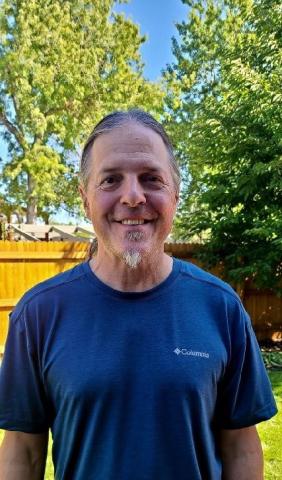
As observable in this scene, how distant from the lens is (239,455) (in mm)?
1213

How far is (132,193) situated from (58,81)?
1603 centimetres

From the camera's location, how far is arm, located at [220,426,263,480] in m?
1.21

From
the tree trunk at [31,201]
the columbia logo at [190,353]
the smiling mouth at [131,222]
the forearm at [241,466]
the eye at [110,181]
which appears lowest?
the forearm at [241,466]

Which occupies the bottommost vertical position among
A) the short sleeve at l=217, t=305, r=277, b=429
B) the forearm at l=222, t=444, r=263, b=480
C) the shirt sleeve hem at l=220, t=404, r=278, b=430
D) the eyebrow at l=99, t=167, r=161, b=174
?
the forearm at l=222, t=444, r=263, b=480

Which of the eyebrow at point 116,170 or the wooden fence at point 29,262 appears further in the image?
the wooden fence at point 29,262

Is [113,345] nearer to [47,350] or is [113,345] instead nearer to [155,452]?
[47,350]

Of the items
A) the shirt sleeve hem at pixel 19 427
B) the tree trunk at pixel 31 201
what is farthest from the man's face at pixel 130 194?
the tree trunk at pixel 31 201

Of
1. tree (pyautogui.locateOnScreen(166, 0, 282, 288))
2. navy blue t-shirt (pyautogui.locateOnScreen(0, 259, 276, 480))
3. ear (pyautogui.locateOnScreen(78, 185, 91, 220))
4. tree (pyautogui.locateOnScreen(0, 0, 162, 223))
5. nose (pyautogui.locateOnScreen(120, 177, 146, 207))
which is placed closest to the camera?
navy blue t-shirt (pyautogui.locateOnScreen(0, 259, 276, 480))

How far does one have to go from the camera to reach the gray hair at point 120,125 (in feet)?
4.18

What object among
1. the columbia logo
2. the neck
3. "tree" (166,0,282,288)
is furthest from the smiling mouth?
"tree" (166,0,282,288)

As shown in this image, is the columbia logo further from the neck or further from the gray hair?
the gray hair

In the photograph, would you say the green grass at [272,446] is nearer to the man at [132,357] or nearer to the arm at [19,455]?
the man at [132,357]

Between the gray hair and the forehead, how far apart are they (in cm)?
2

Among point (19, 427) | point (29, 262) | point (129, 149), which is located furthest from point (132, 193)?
point (29, 262)
